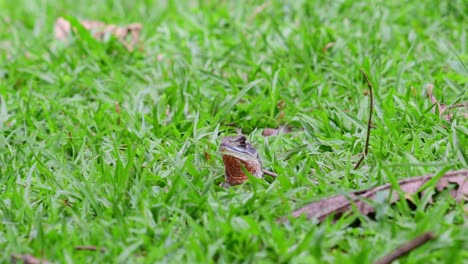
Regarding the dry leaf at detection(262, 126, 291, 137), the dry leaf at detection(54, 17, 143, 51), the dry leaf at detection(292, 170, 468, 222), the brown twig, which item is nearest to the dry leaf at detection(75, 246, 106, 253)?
the brown twig

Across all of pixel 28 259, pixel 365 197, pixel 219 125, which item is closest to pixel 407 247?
pixel 365 197

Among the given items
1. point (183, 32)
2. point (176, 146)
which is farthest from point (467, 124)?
point (183, 32)

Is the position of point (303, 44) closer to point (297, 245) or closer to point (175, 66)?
point (175, 66)

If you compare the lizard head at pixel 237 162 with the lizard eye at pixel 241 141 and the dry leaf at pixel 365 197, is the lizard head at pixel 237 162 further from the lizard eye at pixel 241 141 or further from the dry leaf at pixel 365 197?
the dry leaf at pixel 365 197

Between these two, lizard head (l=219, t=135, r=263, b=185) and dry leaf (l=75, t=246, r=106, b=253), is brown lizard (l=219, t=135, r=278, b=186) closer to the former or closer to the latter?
lizard head (l=219, t=135, r=263, b=185)

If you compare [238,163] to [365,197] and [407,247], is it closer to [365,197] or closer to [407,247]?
[365,197]

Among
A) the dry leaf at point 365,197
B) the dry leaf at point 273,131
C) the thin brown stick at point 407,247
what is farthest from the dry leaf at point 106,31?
the thin brown stick at point 407,247
